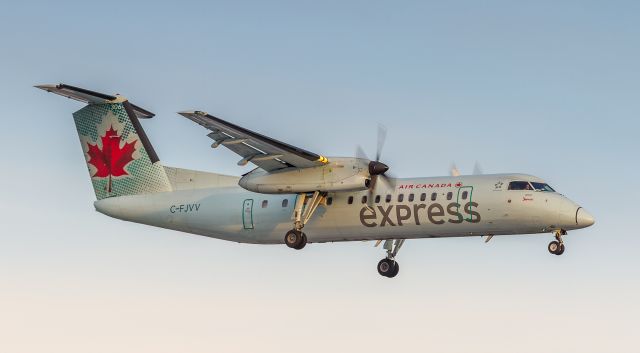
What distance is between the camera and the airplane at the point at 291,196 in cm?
2783

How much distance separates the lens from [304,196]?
97.7ft

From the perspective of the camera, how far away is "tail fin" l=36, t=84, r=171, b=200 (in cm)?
3259

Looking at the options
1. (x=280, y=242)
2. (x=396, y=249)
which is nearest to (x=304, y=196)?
(x=280, y=242)

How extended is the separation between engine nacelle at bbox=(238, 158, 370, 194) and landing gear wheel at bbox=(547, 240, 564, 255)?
4977 mm

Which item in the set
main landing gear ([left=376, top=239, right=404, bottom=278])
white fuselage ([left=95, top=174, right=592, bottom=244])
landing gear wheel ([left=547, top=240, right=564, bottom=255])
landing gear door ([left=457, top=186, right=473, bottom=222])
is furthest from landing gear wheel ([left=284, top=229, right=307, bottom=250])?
landing gear wheel ([left=547, top=240, right=564, bottom=255])

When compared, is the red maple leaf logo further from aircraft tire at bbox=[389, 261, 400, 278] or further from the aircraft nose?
the aircraft nose

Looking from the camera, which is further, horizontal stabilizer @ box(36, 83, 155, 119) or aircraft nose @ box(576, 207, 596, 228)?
horizontal stabilizer @ box(36, 83, 155, 119)

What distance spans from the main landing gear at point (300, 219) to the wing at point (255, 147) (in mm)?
976

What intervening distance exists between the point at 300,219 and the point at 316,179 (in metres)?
1.24

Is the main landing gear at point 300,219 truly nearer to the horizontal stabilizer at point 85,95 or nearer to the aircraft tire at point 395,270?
the aircraft tire at point 395,270

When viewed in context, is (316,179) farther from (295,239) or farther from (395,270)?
(395,270)

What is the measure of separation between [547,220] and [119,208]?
12.6 m

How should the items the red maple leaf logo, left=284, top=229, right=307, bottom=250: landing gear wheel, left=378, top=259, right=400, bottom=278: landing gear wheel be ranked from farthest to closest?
the red maple leaf logo
left=378, top=259, right=400, bottom=278: landing gear wheel
left=284, top=229, right=307, bottom=250: landing gear wheel

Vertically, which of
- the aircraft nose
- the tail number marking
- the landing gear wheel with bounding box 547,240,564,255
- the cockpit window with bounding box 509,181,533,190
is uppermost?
the cockpit window with bounding box 509,181,533,190
